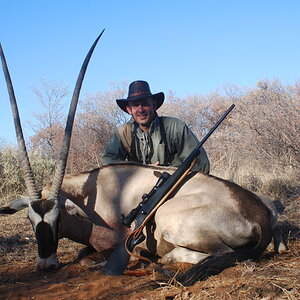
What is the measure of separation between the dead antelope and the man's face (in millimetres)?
1008

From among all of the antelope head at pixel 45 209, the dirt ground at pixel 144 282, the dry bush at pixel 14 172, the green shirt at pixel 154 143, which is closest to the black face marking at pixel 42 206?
the antelope head at pixel 45 209

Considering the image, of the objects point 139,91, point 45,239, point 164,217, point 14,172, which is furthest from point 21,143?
point 14,172

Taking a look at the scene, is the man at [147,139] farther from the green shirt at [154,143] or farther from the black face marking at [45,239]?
the black face marking at [45,239]

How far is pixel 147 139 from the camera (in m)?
4.83

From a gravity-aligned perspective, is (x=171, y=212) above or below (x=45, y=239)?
above

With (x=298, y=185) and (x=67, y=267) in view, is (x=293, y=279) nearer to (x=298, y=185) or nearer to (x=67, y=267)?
(x=67, y=267)

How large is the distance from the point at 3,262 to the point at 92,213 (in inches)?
36.1

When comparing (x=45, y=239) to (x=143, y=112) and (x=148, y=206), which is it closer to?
(x=148, y=206)

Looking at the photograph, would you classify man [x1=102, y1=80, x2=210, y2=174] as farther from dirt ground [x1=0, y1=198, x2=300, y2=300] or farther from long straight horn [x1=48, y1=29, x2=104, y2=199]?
dirt ground [x1=0, y1=198, x2=300, y2=300]

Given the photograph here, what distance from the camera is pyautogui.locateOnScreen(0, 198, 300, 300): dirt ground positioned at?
2.28m

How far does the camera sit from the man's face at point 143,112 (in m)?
4.85

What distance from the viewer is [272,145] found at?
24.9 ft

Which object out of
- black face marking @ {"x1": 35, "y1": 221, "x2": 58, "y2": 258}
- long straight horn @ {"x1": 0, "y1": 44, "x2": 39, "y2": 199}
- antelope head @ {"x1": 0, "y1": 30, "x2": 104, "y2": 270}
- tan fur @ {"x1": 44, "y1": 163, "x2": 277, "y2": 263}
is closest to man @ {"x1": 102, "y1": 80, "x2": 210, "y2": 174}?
tan fur @ {"x1": 44, "y1": 163, "x2": 277, "y2": 263}

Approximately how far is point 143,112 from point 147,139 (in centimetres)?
33
